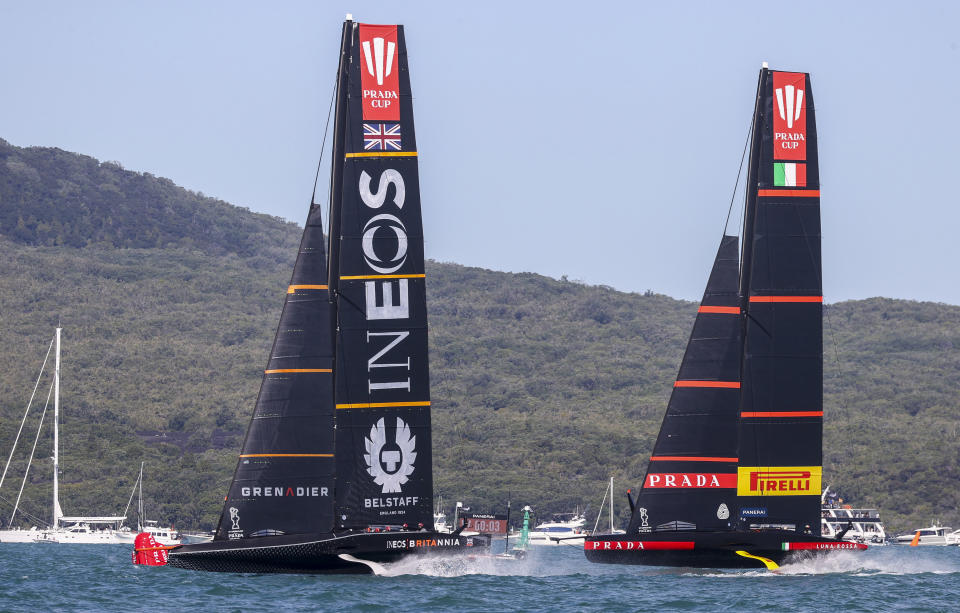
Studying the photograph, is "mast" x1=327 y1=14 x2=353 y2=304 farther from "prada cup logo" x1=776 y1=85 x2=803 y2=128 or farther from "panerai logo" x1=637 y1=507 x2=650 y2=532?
"prada cup logo" x1=776 y1=85 x2=803 y2=128

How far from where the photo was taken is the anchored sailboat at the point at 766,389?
34125mm

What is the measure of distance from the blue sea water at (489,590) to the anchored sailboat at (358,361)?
0.96 metres

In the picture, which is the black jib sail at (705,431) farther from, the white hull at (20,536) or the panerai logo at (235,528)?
the white hull at (20,536)

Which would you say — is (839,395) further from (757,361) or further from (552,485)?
(757,361)

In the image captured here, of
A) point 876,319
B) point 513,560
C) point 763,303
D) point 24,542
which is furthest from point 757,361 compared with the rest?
point 876,319

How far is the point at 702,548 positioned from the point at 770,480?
2079 mm

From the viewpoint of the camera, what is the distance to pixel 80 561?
50.0 m

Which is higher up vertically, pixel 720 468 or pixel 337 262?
pixel 337 262

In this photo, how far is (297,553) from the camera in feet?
96.8

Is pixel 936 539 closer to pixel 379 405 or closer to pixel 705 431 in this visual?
pixel 705 431

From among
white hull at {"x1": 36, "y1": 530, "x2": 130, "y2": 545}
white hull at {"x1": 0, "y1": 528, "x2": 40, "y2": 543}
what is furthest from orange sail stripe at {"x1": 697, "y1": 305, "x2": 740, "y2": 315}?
white hull at {"x1": 0, "y1": 528, "x2": 40, "y2": 543}

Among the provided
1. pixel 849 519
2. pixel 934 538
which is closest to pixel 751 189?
pixel 849 519

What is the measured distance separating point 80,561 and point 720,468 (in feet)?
78.1

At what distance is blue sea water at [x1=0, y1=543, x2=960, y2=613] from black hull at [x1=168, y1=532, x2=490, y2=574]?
0.92ft
